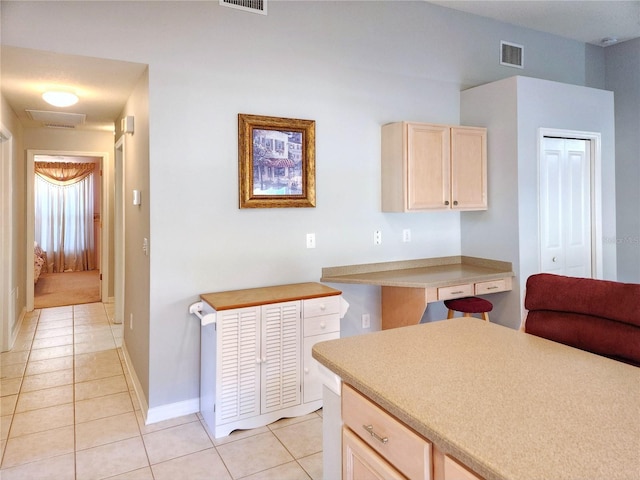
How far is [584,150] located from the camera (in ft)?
13.1

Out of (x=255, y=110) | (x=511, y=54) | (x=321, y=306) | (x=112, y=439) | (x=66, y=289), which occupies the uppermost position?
(x=511, y=54)

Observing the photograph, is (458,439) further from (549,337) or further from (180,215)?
(180,215)

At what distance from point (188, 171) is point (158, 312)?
936 mm

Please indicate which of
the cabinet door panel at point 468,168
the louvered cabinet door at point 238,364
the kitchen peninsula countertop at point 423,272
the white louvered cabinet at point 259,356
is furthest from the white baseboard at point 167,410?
the cabinet door panel at point 468,168

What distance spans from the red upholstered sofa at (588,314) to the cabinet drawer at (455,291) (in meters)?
1.47

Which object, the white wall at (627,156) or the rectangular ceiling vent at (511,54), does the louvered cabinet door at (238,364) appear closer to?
the rectangular ceiling vent at (511,54)

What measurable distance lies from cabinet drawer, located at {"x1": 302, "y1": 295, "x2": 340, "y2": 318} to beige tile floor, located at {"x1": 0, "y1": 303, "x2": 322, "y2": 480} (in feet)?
2.22

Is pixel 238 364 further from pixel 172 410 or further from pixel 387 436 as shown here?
pixel 387 436

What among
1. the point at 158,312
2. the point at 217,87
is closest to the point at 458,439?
the point at 158,312

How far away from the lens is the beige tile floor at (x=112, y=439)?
238 cm

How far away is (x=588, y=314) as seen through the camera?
1589 millimetres

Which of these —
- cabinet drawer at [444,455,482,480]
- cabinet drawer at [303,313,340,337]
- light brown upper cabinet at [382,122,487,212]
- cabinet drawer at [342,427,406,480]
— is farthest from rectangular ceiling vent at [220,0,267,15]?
cabinet drawer at [444,455,482,480]

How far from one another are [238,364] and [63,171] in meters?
8.46

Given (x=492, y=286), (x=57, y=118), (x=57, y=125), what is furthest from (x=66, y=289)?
(x=492, y=286)
